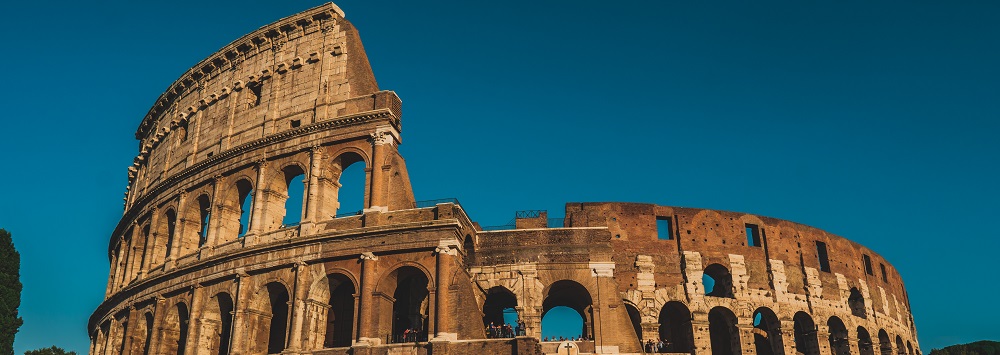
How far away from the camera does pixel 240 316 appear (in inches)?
996

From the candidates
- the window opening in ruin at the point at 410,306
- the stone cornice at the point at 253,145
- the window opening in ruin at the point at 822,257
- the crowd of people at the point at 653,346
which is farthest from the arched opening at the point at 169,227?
the window opening in ruin at the point at 822,257

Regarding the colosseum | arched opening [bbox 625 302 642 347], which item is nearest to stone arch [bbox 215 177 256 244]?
the colosseum

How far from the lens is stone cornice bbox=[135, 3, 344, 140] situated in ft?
98.6

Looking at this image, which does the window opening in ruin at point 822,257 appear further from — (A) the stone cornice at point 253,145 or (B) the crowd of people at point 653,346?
(A) the stone cornice at point 253,145

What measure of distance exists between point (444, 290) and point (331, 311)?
4929 millimetres

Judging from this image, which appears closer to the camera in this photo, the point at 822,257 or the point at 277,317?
the point at 277,317

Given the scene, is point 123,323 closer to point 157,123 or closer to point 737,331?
point 157,123

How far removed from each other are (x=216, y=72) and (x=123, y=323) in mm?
10899

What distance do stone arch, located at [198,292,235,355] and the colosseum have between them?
56 mm

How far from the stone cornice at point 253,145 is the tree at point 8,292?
4.92 metres

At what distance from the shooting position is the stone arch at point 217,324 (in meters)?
26.6

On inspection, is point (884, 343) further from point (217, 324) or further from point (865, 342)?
point (217, 324)

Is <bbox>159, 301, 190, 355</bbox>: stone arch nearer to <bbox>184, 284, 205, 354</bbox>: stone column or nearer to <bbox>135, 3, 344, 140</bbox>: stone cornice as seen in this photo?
<bbox>184, 284, 205, 354</bbox>: stone column

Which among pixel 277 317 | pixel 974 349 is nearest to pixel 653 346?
pixel 277 317
